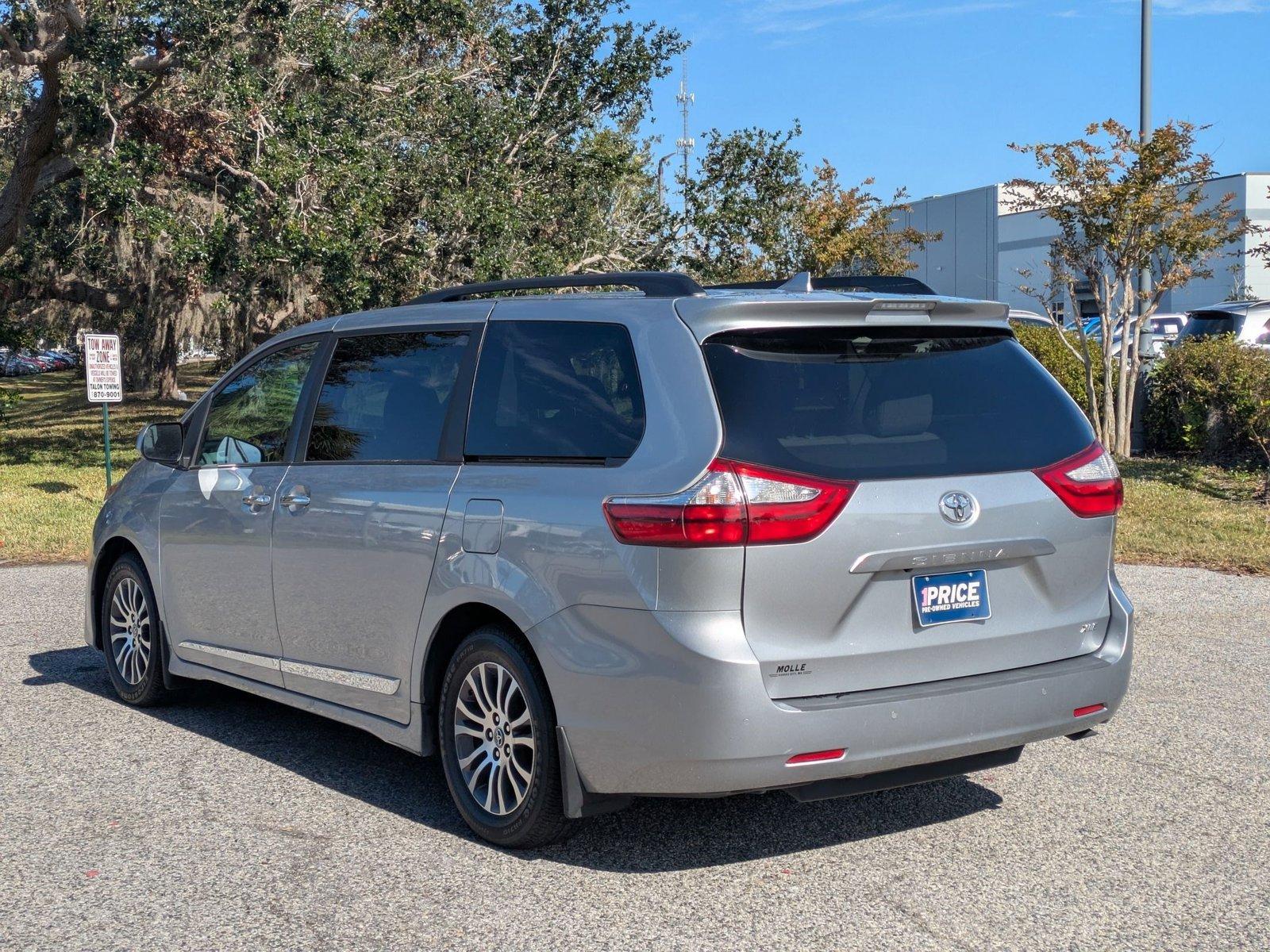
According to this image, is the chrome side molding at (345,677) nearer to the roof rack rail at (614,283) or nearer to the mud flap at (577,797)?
the mud flap at (577,797)

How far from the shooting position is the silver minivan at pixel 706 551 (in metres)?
4.09

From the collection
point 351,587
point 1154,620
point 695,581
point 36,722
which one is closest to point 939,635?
point 695,581


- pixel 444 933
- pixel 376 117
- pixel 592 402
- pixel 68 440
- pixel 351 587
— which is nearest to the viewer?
pixel 444 933

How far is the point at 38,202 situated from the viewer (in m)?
22.4

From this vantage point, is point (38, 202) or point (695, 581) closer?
point (695, 581)

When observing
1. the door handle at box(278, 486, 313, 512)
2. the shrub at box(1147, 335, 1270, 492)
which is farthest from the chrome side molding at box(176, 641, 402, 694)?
the shrub at box(1147, 335, 1270, 492)

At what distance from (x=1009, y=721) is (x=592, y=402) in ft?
5.58

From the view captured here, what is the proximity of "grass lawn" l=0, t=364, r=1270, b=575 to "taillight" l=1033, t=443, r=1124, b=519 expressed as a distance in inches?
263

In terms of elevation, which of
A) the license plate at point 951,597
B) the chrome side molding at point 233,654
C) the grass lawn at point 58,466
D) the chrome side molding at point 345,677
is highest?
the license plate at point 951,597

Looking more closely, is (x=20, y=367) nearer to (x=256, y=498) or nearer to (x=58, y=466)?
(x=58, y=466)

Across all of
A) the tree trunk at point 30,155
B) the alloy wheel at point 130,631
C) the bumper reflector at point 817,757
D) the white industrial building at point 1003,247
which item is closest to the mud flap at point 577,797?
the bumper reflector at point 817,757

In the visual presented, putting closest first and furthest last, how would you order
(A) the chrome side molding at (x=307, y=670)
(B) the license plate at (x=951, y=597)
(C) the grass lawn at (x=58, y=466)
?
(B) the license plate at (x=951, y=597), (A) the chrome side molding at (x=307, y=670), (C) the grass lawn at (x=58, y=466)

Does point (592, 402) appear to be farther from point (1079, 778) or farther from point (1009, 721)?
point (1079, 778)

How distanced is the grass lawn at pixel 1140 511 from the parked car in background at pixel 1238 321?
6043 mm
